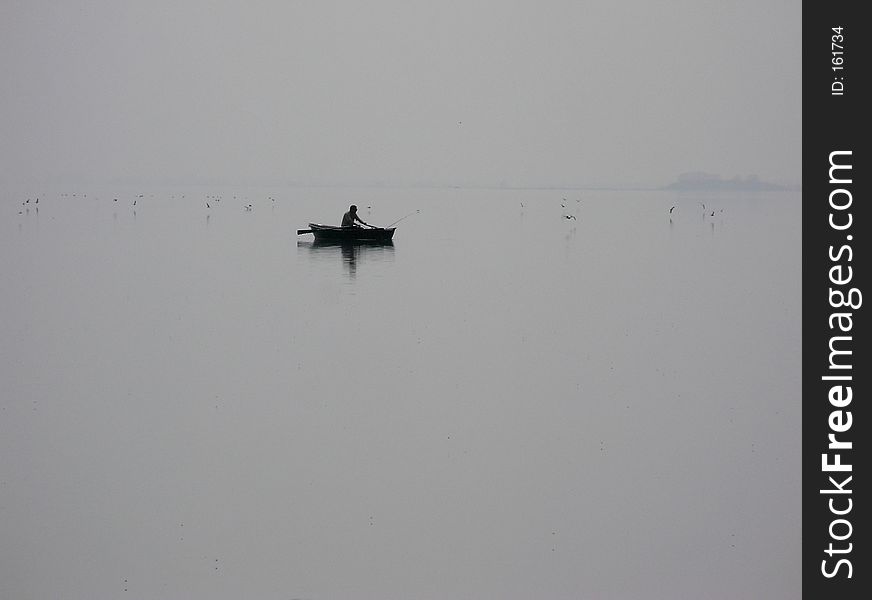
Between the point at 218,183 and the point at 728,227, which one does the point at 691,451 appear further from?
the point at 218,183

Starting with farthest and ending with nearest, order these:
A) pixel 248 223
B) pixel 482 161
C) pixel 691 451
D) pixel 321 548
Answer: pixel 248 223
pixel 482 161
pixel 691 451
pixel 321 548

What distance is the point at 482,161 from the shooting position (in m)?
4.96

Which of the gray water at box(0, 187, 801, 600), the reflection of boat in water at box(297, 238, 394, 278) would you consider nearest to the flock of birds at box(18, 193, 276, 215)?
the gray water at box(0, 187, 801, 600)

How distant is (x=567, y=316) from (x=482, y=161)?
753mm

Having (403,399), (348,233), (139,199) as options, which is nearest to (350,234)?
(348,233)

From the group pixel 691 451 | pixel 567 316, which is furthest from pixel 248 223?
pixel 691 451

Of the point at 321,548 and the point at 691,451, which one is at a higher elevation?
the point at 691,451

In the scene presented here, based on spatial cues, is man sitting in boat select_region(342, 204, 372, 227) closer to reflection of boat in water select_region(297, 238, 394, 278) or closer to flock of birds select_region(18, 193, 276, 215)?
reflection of boat in water select_region(297, 238, 394, 278)

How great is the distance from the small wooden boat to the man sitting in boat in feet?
0.16

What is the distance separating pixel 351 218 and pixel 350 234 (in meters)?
0.23

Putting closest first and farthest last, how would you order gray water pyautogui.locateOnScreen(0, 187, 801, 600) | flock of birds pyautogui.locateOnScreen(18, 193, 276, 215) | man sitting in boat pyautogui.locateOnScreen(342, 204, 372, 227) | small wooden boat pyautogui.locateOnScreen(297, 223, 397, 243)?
gray water pyautogui.locateOnScreen(0, 187, 801, 600) < flock of birds pyautogui.locateOnScreen(18, 193, 276, 215) < man sitting in boat pyautogui.locateOnScreen(342, 204, 372, 227) < small wooden boat pyautogui.locateOnScreen(297, 223, 397, 243)

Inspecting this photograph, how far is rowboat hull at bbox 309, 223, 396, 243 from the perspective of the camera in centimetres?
543

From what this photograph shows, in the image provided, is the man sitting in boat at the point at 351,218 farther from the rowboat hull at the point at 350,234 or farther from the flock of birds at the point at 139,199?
the flock of birds at the point at 139,199

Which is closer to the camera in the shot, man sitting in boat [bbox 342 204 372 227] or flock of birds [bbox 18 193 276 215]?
flock of birds [bbox 18 193 276 215]
